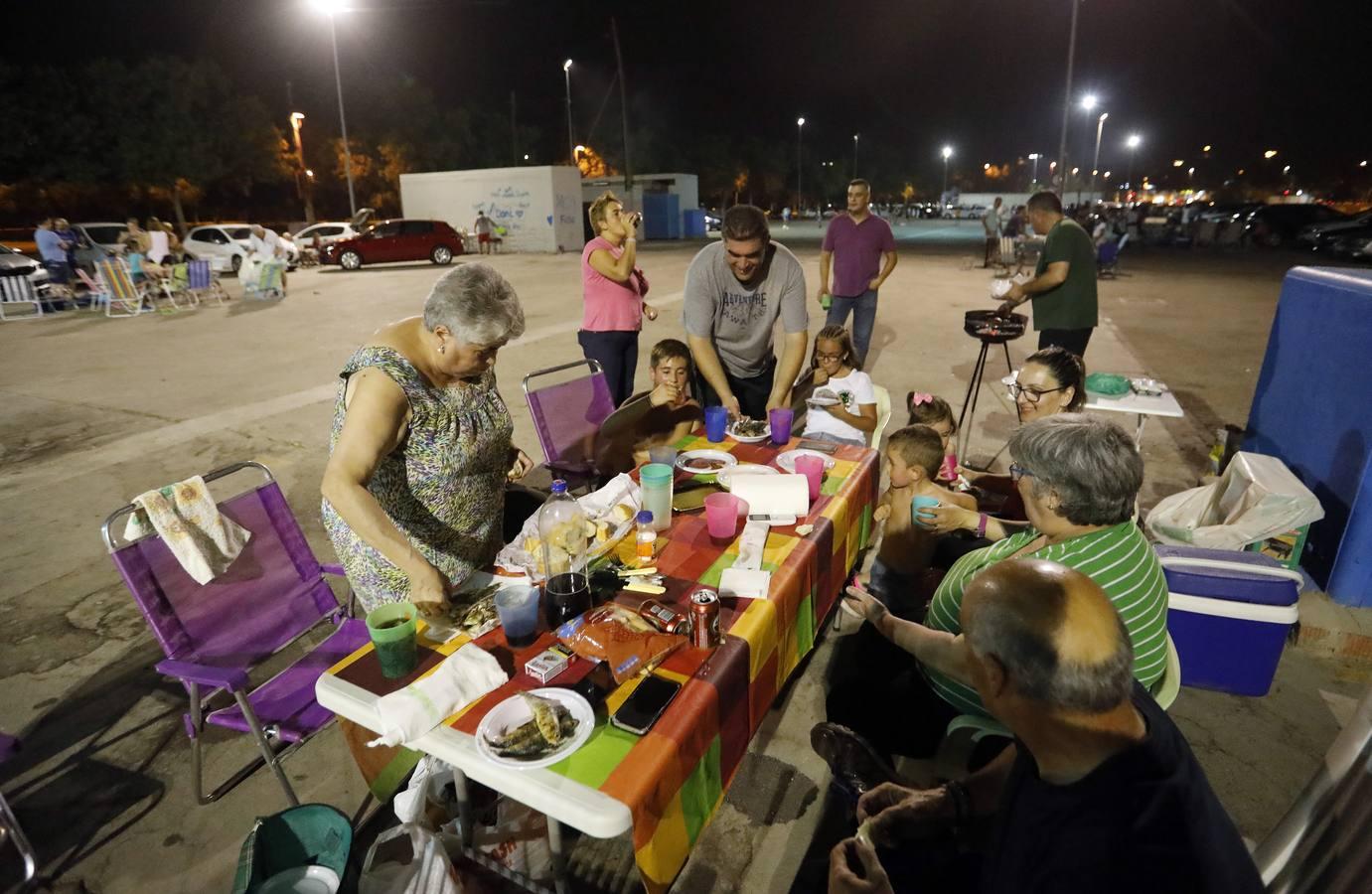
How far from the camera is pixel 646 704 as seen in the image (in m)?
1.62

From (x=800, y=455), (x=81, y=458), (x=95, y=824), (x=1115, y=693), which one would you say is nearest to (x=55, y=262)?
(x=81, y=458)

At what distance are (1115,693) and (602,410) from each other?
3.48 metres

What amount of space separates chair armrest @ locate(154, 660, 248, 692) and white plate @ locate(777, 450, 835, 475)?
2.08 meters


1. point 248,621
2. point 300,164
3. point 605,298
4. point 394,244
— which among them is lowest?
point 248,621

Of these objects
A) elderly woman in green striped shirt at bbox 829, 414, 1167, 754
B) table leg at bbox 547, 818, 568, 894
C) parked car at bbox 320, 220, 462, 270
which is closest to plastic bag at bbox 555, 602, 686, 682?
table leg at bbox 547, 818, 568, 894

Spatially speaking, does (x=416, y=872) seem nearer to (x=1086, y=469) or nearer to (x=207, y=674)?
(x=207, y=674)

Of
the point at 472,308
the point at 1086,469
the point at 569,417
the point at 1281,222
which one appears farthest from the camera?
the point at 1281,222

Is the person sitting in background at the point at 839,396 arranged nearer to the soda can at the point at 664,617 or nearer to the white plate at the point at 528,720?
the soda can at the point at 664,617

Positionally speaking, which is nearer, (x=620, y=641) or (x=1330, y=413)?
(x=620, y=641)

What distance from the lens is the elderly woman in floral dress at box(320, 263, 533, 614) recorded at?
205 cm

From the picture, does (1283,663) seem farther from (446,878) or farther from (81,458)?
(81,458)

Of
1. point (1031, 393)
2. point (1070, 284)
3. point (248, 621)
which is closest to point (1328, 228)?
point (1070, 284)

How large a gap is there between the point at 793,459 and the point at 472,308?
1525 mm

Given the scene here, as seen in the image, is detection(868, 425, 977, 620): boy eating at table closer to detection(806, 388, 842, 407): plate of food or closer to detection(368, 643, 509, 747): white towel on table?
detection(806, 388, 842, 407): plate of food
